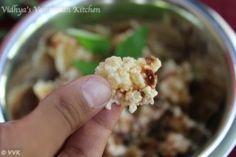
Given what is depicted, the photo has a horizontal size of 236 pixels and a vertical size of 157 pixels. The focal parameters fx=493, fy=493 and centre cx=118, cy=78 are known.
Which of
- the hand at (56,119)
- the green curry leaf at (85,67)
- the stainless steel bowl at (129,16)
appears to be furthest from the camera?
the green curry leaf at (85,67)

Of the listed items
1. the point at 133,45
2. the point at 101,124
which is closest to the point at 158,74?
the point at 133,45

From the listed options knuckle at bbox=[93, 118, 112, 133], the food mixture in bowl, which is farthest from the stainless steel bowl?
knuckle at bbox=[93, 118, 112, 133]

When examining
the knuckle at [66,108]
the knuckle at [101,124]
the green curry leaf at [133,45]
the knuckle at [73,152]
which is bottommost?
the knuckle at [73,152]

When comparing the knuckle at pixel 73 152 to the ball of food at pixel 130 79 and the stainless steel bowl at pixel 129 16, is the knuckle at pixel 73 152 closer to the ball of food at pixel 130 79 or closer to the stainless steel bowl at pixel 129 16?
the ball of food at pixel 130 79

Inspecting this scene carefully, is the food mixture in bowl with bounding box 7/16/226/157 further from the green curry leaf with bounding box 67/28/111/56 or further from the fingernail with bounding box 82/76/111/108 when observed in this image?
the fingernail with bounding box 82/76/111/108

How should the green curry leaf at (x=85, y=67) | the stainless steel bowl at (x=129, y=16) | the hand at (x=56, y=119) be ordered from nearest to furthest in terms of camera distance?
the hand at (x=56, y=119) < the stainless steel bowl at (x=129, y=16) < the green curry leaf at (x=85, y=67)

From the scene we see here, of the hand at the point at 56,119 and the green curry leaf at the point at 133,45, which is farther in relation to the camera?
the green curry leaf at the point at 133,45

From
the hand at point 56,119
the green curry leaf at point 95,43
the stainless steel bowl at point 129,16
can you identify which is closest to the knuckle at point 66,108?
the hand at point 56,119

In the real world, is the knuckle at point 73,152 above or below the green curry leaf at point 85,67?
below
